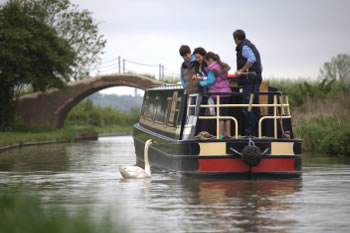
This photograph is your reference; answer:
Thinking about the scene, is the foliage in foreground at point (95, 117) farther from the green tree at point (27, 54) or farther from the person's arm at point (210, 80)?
the person's arm at point (210, 80)

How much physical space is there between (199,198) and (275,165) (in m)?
2.65

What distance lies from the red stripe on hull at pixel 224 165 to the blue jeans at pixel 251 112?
681 millimetres

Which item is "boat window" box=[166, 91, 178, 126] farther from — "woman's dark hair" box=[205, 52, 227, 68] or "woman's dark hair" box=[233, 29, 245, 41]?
"woman's dark hair" box=[233, 29, 245, 41]

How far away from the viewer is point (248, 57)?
13242 millimetres

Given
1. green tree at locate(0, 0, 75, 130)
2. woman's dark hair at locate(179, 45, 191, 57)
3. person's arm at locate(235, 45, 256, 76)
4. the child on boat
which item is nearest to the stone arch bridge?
green tree at locate(0, 0, 75, 130)

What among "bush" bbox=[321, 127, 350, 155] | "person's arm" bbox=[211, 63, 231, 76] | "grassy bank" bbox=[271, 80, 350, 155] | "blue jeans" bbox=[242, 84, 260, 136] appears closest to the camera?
"blue jeans" bbox=[242, 84, 260, 136]

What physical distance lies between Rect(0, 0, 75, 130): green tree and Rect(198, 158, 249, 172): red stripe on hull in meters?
21.1

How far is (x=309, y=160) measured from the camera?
18969mm

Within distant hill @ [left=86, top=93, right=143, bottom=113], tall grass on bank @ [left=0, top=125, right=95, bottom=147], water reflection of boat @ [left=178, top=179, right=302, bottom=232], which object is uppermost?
distant hill @ [left=86, top=93, right=143, bottom=113]

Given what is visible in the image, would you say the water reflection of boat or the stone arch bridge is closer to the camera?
the water reflection of boat

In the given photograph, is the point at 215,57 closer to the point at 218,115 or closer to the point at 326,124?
the point at 218,115

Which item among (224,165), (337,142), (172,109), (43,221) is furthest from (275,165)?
(337,142)

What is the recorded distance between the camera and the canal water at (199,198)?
8.28 m

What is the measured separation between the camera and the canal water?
8281mm
